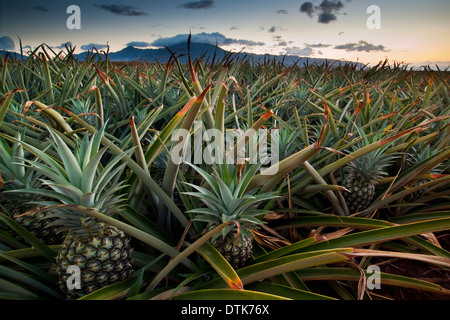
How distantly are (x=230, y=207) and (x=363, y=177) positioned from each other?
632 mm

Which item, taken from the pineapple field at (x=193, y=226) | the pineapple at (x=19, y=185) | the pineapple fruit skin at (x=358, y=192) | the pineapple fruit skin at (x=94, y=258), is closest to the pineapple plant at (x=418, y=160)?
the pineapple field at (x=193, y=226)

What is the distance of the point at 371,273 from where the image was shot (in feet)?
2.46

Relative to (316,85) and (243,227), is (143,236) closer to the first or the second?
(243,227)

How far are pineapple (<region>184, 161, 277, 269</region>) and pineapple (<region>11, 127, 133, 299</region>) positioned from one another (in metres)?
0.19

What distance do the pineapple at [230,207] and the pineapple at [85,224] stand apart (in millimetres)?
191

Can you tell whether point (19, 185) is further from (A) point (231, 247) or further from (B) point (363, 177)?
(B) point (363, 177)

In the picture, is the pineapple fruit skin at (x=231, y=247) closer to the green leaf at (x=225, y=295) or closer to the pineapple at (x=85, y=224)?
the green leaf at (x=225, y=295)

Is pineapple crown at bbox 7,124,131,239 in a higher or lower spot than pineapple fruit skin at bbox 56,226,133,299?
higher

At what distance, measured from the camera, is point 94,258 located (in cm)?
61

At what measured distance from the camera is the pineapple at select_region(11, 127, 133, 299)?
1.89ft

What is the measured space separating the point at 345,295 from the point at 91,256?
69 centimetres

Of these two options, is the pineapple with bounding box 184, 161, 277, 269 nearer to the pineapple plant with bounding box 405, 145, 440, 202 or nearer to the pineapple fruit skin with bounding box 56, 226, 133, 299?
the pineapple fruit skin with bounding box 56, 226, 133, 299

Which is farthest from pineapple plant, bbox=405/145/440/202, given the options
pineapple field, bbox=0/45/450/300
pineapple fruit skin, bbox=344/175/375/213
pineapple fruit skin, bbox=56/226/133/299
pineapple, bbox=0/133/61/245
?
pineapple, bbox=0/133/61/245
